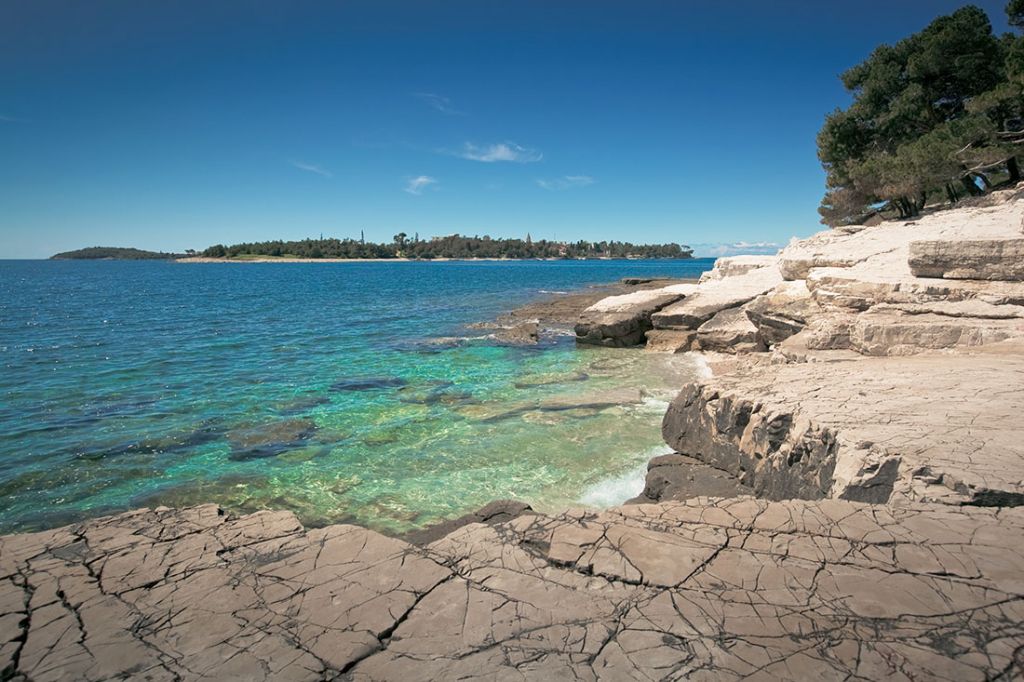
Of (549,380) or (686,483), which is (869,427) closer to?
(686,483)

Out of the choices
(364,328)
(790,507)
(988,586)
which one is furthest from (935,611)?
(364,328)

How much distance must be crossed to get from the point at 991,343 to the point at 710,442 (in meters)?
5.98

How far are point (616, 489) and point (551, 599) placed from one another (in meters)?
5.30

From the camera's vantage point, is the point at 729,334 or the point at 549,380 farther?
the point at 729,334

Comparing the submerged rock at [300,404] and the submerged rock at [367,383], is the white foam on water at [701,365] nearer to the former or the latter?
the submerged rock at [367,383]

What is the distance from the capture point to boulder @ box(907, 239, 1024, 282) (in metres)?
11.0

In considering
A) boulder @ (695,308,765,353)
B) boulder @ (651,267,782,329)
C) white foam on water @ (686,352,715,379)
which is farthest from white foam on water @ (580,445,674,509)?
boulder @ (651,267,782,329)

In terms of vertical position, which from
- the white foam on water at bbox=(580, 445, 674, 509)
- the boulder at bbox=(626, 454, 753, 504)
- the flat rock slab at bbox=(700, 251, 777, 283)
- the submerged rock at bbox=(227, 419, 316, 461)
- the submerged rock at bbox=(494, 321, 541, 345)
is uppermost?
the flat rock slab at bbox=(700, 251, 777, 283)

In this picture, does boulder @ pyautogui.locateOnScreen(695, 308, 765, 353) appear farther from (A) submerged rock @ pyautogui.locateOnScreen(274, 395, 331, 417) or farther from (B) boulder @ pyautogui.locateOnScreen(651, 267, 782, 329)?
(A) submerged rock @ pyautogui.locateOnScreen(274, 395, 331, 417)

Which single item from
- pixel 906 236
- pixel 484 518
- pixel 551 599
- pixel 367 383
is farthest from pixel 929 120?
pixel 551 599

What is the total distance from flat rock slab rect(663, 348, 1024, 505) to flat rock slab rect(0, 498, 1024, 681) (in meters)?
0.58

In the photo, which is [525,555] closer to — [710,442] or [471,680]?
[471,680]

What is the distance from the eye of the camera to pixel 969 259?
455 inches

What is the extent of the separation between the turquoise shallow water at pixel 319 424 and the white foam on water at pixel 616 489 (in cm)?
4
